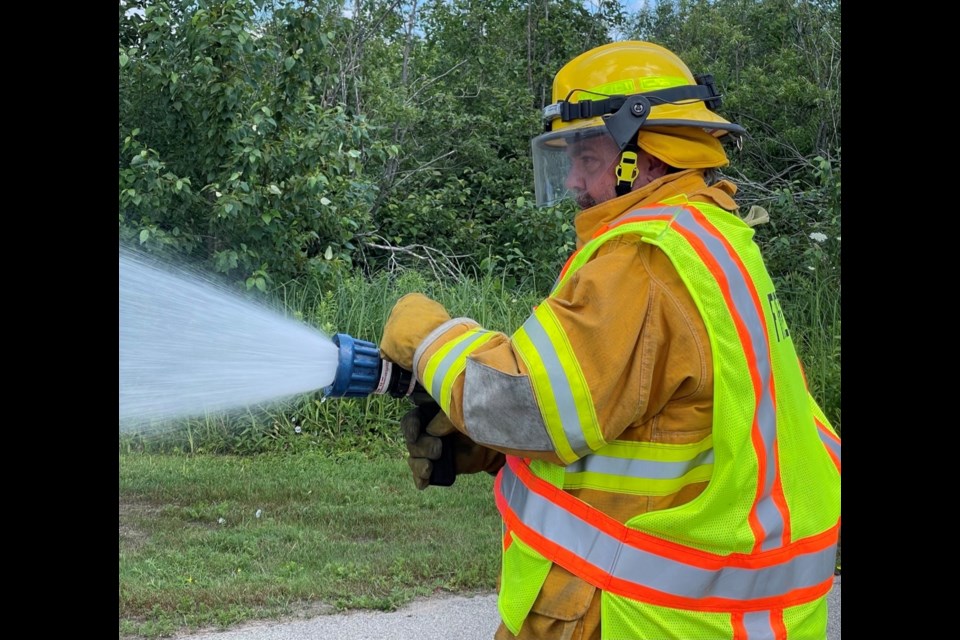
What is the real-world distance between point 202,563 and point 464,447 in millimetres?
2722

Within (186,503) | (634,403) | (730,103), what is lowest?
(186,503)

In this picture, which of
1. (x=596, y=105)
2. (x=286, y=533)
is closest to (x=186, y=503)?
(x=286, y=533)

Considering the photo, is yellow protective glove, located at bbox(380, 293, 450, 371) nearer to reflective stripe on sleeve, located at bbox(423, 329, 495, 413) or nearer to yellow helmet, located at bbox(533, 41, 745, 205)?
reflective stripe on sleeve, located at bbox(423, 329, 495, 413)

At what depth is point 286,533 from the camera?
208 inches

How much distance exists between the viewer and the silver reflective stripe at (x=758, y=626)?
205 centimetres

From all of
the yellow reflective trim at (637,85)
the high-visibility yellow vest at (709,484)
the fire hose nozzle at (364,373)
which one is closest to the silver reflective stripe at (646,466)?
the high-visibility yellow vest at (709,484)

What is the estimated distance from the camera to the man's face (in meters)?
2.33

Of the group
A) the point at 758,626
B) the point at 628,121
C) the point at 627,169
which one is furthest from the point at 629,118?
the point at 758,626

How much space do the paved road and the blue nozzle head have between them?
202 cm

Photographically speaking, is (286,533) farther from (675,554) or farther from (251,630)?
(675,554)

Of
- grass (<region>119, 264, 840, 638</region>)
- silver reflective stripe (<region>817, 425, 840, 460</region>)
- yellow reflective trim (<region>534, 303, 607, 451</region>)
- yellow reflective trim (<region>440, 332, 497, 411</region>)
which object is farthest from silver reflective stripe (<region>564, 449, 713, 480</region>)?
grass (<region>119, 264, 840, 638</region>)

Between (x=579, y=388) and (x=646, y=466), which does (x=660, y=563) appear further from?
(x=579, y=388)

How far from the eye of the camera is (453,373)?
2.06 m

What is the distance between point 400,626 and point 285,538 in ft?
4.37
